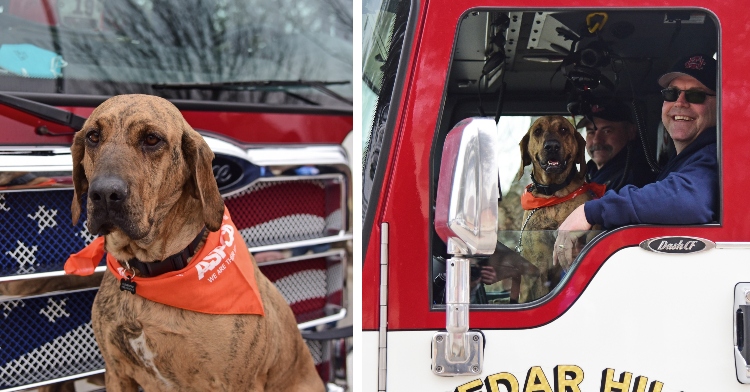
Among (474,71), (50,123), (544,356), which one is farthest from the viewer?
(50,123)

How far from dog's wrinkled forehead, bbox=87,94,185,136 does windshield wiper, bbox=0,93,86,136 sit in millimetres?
124

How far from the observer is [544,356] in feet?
6.48

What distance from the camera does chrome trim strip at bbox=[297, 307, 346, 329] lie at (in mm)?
3051

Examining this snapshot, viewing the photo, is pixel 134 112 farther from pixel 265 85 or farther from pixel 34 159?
pixel 265 85

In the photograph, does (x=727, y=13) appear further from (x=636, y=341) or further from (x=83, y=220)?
(x=83, y=220)

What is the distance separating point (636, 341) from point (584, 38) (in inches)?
33.2

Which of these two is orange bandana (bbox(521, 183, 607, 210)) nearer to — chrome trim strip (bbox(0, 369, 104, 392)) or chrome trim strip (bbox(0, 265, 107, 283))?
chrome trim strip (bbox(0, 265, 107, 283))

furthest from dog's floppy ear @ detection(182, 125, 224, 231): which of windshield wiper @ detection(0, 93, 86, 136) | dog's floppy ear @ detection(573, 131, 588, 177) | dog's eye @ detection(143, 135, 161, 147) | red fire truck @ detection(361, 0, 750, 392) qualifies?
dog's floppy ear @ detection(573, 131, 588, 177)

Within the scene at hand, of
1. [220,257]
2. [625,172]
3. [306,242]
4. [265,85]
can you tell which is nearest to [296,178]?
[306,242]

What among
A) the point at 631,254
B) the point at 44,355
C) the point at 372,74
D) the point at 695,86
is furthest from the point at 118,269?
the point at 695,86

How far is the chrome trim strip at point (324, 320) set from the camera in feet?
10.0

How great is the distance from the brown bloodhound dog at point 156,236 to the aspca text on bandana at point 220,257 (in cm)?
7

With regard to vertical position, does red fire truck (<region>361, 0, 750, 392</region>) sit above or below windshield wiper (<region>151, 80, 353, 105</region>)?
below

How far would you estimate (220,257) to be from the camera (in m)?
2.48
